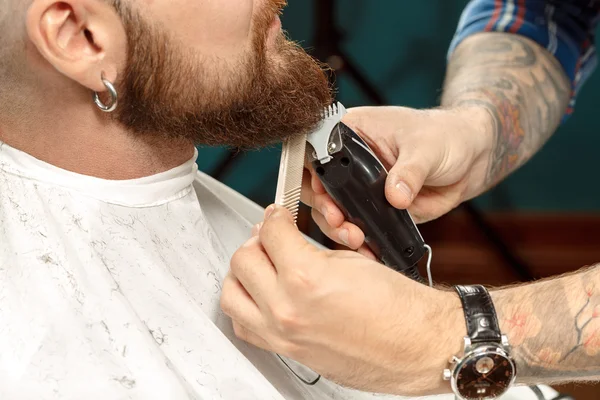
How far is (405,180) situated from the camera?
1.21 m

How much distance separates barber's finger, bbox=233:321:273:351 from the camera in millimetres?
1005

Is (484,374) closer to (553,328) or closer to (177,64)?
(553,328)

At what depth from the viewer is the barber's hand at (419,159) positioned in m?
1.24

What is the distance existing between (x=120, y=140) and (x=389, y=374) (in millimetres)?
493

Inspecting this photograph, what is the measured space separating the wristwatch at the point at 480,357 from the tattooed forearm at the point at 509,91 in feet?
1.84

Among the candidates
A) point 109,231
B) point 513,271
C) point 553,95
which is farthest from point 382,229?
point 513,271

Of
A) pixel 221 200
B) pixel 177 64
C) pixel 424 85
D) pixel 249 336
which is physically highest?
pixel 177 64

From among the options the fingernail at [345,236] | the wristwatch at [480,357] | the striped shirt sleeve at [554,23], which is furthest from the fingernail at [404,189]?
the striped shirt sleeve at [554,23]

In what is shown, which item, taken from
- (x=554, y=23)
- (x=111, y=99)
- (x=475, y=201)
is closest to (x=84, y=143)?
(x=111, y=99)

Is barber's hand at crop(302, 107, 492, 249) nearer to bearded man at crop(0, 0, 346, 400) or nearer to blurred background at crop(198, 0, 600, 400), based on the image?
bearded man at crop(0, 0, 346, 400)

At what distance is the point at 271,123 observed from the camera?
1.16 meters

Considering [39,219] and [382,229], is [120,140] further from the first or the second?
[382,229]

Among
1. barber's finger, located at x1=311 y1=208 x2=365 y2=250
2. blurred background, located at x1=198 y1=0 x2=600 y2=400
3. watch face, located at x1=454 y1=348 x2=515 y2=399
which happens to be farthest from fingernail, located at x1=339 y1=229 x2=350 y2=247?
blurred background, located at x1=198 y1=0 x2=600 y2=400

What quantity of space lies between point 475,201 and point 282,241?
6.92 ft
